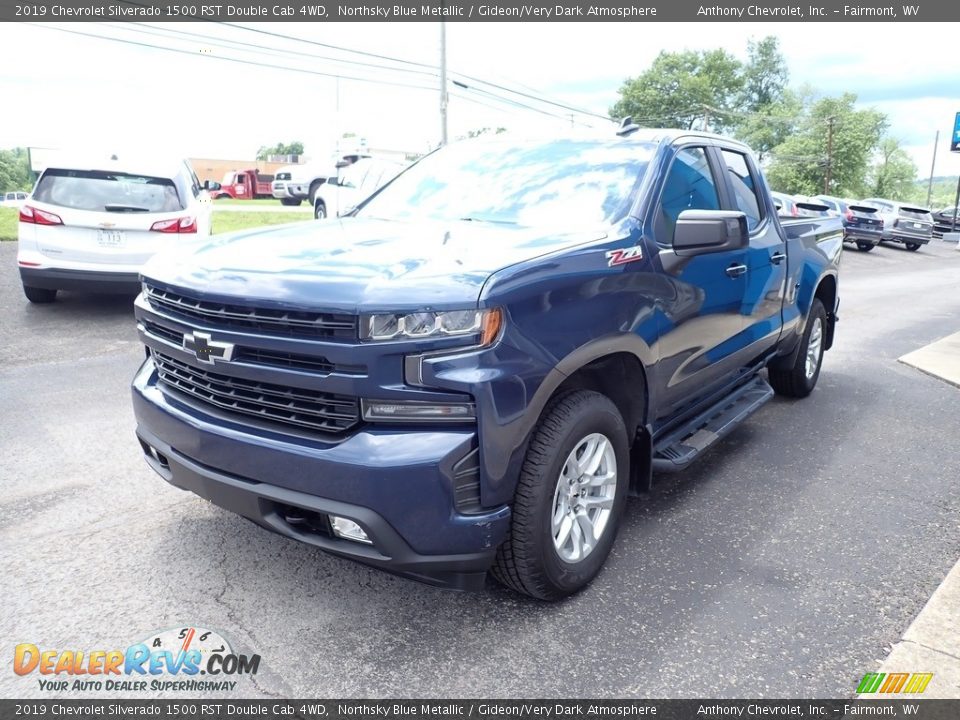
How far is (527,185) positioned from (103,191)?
231 inches

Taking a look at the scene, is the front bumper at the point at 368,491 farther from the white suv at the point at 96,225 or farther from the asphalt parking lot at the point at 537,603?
the white suv at the point at 96,225

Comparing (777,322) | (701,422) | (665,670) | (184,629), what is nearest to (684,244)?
(701,422)

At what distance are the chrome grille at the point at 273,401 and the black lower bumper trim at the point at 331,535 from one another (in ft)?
0.75

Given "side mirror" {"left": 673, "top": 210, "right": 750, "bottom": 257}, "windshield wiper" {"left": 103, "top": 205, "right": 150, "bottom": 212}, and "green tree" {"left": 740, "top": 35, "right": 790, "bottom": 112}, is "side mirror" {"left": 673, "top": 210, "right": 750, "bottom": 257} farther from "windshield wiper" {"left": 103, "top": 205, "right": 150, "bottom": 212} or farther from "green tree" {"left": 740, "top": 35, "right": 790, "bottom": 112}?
"green tree" {"left": 740, "top": 35, "right": 790, "bottom": 112}

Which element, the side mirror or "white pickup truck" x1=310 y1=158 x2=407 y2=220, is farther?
"white pickup truck" x1=310 y1=158 x2=407 y2=220

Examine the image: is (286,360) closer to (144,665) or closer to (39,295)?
(144,665)

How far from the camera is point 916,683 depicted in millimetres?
2488

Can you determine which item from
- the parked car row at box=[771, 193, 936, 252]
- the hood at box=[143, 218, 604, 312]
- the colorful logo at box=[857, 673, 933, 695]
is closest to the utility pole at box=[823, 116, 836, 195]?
the parked car row at box=[771, 193, 936, 252]

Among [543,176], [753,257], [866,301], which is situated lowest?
[866,301]

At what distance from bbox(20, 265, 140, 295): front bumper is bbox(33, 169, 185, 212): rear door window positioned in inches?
26.5

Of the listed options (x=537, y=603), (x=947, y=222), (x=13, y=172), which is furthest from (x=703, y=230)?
(x=13, y=172)

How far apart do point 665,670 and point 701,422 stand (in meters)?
1.83

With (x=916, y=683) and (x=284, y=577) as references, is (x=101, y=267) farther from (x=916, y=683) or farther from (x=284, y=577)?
(x=916, y=683)

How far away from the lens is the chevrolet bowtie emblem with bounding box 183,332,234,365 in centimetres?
255
